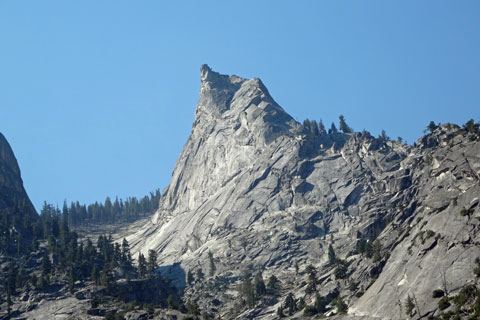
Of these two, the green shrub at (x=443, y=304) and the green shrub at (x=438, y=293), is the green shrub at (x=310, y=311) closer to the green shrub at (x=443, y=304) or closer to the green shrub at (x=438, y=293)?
the green shrub at (x=438, y=293)

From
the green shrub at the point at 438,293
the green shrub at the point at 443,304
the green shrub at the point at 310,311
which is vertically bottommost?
the green shrub at the point at 443,304

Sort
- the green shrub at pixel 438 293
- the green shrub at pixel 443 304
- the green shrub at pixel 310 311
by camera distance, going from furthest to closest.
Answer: the green shrub at pixel 310 311 < the green shrub at pixel 438 293 < the green shrub at pixel 443 304

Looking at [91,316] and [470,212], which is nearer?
[470,212]

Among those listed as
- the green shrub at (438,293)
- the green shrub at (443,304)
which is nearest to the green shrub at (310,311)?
the green shrub at (438,293)

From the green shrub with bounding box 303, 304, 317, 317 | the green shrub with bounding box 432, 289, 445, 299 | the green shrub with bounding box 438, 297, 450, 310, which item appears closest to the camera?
the green shrub with bounding box 438, 297, 450, 310

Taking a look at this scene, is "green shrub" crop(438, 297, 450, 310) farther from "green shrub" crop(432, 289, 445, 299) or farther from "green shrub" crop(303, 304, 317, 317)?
"green shrub" crop(303, 304, 317, 317)

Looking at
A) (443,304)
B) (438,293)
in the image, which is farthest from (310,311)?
(443,304)

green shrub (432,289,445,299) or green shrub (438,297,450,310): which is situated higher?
green shrub (432,289,445,299)

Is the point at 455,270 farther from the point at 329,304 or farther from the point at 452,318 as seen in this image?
the point at 329,304

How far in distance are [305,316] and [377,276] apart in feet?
67.7

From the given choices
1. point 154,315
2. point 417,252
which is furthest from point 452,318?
point 154,315

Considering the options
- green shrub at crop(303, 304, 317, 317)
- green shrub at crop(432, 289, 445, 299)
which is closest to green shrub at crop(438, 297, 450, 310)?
green shrub at crop(432, 289, 445, 299)

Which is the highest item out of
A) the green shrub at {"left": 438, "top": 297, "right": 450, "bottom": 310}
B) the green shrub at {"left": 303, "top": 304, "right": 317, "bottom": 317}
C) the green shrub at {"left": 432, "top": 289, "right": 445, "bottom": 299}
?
the green shrub at {"left": 303, "top": 304, "right": 317, "bottom": 317}

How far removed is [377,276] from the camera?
19338 centimetres
